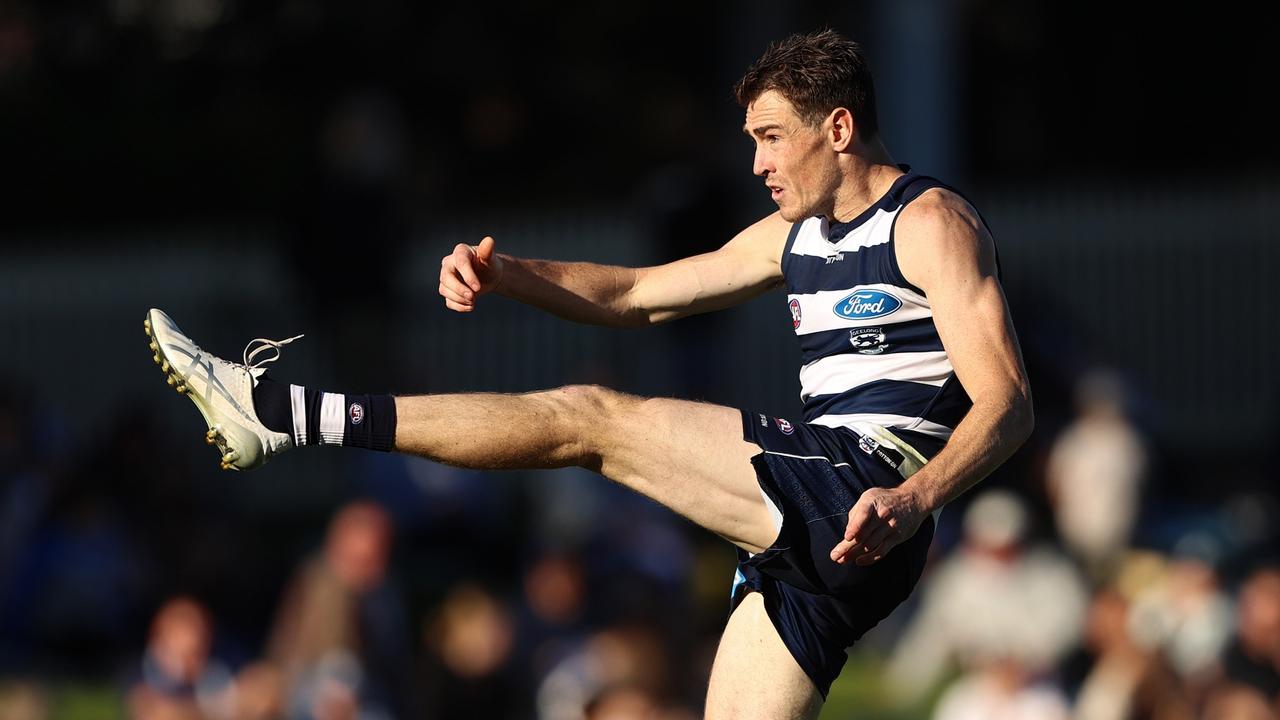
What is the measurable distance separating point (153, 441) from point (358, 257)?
2149mm

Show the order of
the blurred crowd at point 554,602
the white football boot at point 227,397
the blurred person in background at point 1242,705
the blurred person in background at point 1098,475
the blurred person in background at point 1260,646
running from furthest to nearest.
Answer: the blurred person in background at point 1098,475 → the blurred person in background at point 1260,646 → the blurred person in background at point 1242,705 → the blurred crowd at point 554,602 → the white football boot at point 227,397

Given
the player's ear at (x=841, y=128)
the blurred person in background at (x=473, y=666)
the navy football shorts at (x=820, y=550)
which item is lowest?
the blurred person in background at (x=473, y=666)

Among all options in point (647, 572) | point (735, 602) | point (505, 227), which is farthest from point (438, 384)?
point (735, 602)

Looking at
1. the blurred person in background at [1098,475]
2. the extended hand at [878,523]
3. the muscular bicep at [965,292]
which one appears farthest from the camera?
the blurred person in background at [1098,475]

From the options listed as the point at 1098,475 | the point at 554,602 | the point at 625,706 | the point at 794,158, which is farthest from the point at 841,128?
the point at 1098,475

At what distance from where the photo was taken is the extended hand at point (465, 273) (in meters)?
6.57

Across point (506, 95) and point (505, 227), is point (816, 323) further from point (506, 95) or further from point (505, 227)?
point (506, 95)

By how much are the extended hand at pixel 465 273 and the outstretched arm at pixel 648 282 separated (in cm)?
4

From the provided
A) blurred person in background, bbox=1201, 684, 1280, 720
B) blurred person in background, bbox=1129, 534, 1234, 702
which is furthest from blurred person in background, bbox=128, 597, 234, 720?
blurred person in background, bbox=1201, 684, 1280, 720

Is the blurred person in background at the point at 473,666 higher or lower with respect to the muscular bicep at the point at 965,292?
lower

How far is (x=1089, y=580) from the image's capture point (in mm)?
14469

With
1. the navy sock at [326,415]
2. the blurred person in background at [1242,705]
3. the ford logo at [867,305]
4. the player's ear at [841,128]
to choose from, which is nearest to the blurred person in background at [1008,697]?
the blurred person in background at [1242,705]

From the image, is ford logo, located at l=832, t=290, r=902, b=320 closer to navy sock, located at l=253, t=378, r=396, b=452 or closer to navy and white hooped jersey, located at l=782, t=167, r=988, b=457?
navy and white hooped jersey, located at l=782, t=167, r=988, b=457

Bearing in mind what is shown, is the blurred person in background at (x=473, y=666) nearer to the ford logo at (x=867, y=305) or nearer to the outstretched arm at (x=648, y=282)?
the outstretched arm at (x=648, y=282)
